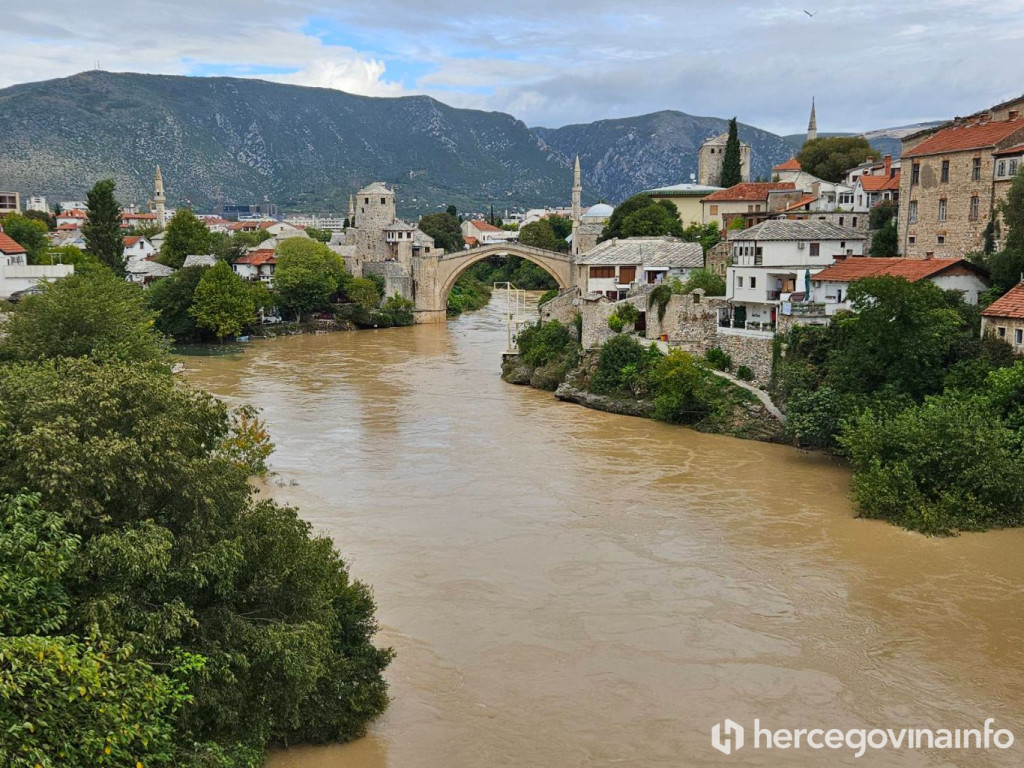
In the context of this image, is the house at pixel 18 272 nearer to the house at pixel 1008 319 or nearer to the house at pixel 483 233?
the house at pixel 1008 319

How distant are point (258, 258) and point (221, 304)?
41.7 ft

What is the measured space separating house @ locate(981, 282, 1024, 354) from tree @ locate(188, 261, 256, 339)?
114ft

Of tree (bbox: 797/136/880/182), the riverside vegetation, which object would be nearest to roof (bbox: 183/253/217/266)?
tree (bbox: 797/136/880/182)

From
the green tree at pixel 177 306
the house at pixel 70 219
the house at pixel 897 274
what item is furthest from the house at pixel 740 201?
the house at pixel 70 219

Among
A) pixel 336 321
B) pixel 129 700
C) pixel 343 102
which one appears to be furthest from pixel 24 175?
pixel 129 700

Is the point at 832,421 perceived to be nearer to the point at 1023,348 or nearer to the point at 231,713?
the point at 1023,348

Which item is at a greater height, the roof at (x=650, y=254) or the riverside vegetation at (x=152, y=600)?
the roof at (x=650, y=254)

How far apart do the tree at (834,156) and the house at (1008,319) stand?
2560 centimetres

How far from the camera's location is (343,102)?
174m

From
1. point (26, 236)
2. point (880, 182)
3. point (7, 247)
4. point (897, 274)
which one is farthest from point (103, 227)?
point (897, 274)

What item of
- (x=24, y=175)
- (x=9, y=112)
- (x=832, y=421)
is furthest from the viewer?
(x=9, y=112)

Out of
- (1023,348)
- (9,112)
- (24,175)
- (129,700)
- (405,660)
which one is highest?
(9,112)

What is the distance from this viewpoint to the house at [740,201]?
4188 centimetres

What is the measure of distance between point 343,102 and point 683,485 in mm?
166591
